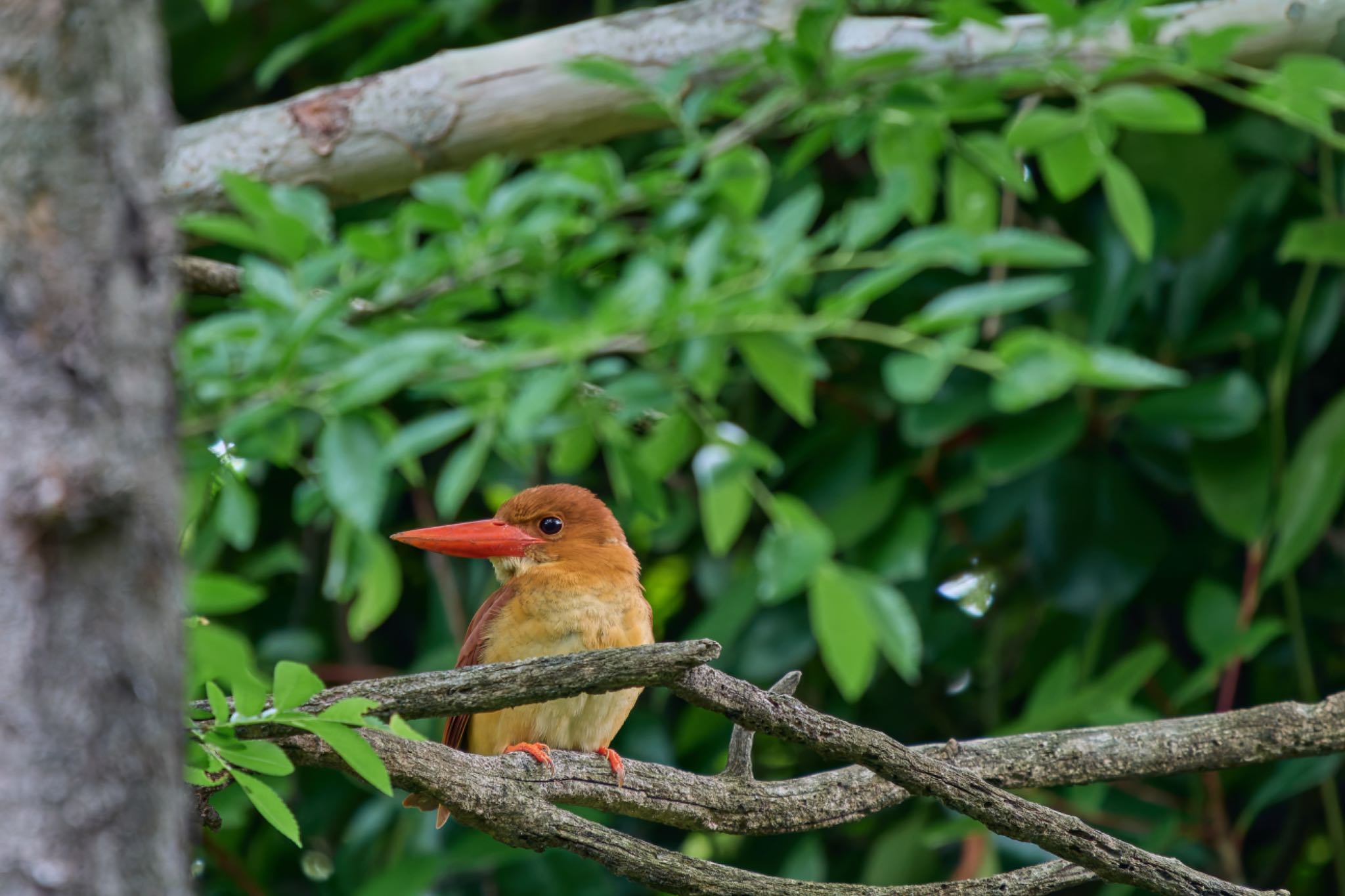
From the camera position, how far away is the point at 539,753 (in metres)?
2.20

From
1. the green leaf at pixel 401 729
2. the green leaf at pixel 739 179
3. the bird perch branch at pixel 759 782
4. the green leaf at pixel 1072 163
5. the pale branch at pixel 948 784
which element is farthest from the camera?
the green leaf at pixel 1072 163

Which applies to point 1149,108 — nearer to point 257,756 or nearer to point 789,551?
point 789,551

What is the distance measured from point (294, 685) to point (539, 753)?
88 cm

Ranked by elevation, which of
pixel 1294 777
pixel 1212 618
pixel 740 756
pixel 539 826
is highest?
pixel 539 826

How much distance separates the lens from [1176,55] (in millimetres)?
2490

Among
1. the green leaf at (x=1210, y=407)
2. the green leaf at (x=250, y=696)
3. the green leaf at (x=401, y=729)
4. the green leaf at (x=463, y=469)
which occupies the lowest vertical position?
the green leaf at (x=1210, y=407)

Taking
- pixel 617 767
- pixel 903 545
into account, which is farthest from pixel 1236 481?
pixel 617 767

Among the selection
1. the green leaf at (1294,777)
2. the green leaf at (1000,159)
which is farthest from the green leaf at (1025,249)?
the green leaf at (1294,777)

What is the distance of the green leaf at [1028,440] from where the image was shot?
10.6 ft

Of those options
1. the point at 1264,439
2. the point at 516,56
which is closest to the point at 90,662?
the point at 516,56

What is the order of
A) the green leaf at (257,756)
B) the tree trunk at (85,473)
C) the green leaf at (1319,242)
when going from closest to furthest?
1. the tree trunk at (85,473)
2. the green leaf at (257,756)
3. the green leaf at (1319,242)

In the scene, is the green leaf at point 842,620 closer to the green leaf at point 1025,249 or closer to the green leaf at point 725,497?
the green leaf at point 725,497

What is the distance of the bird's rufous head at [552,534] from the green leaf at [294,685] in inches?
58.3

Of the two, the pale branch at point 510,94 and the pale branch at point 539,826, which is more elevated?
Answer: the pale branch at point 510,94
